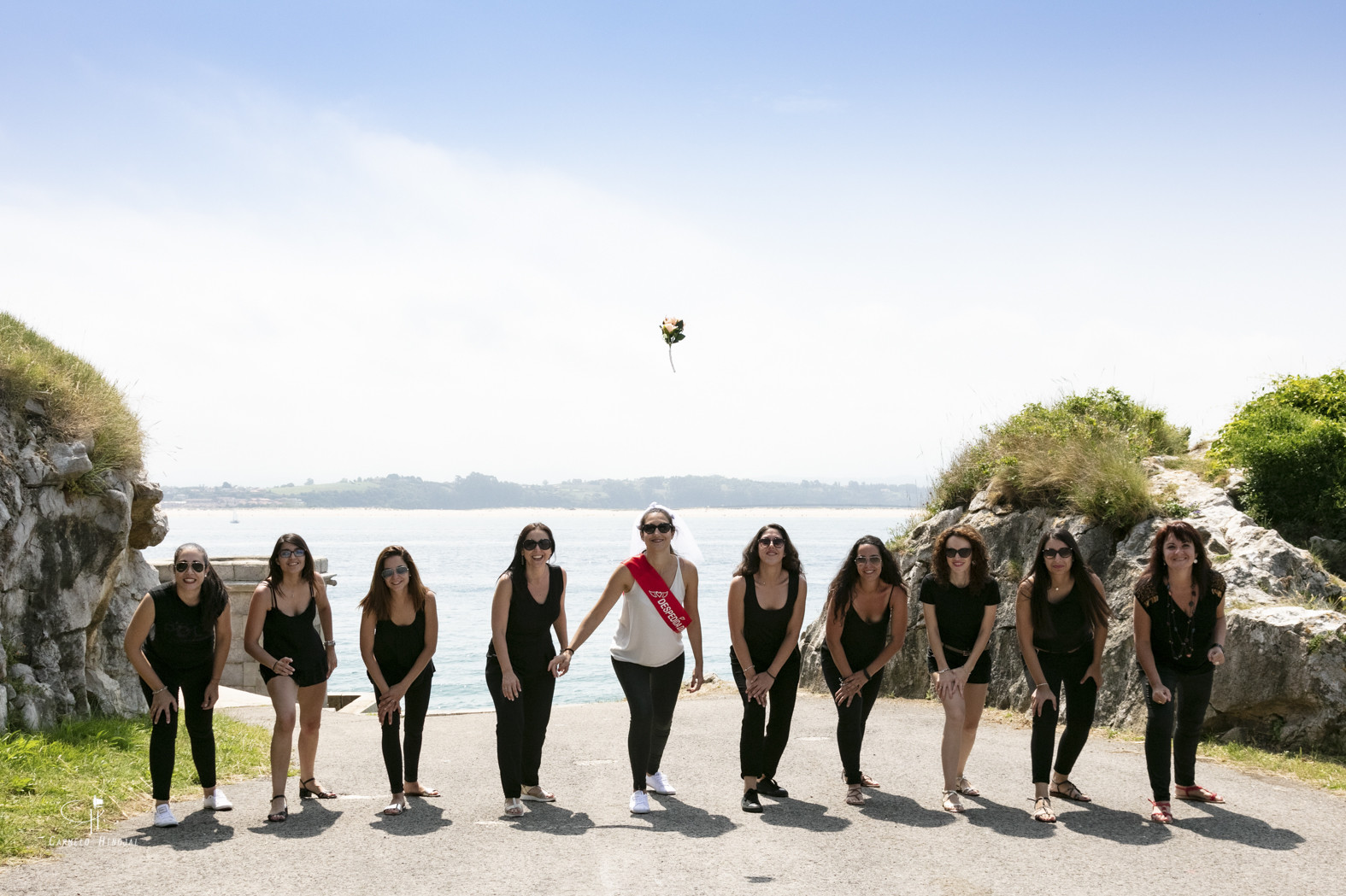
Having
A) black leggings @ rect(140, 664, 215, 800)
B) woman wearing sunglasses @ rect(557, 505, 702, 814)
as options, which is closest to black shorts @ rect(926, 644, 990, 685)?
woman wearing sunglasses @ rect(557, 505, 702, 814)

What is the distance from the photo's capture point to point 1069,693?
A: 261 inches

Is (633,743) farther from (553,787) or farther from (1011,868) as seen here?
(1011,868)

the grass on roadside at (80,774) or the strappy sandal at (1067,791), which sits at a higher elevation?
the strappy sandal at (1067,791)

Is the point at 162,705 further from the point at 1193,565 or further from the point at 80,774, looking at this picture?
the point at 1193,565

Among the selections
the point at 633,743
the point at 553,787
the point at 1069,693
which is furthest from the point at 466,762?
the point at 1069,693

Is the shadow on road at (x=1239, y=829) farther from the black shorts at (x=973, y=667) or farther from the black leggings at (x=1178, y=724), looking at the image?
the black shorts at (x=973, y=667)

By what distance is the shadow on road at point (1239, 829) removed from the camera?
578cm

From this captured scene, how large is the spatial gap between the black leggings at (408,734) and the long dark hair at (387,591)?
463 millimetres

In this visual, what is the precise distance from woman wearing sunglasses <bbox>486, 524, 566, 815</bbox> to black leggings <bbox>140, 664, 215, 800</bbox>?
5.94ft

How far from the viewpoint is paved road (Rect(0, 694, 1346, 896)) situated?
511 centimetres

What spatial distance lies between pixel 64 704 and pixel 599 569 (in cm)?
8417

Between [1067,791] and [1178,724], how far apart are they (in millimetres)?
827

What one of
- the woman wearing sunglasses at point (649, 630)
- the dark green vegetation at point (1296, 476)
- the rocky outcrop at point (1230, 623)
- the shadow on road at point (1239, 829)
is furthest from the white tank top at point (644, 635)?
the dark green vegetation at point (1296, 476)

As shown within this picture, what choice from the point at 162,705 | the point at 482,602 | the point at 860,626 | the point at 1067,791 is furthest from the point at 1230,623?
the point at 482,602
